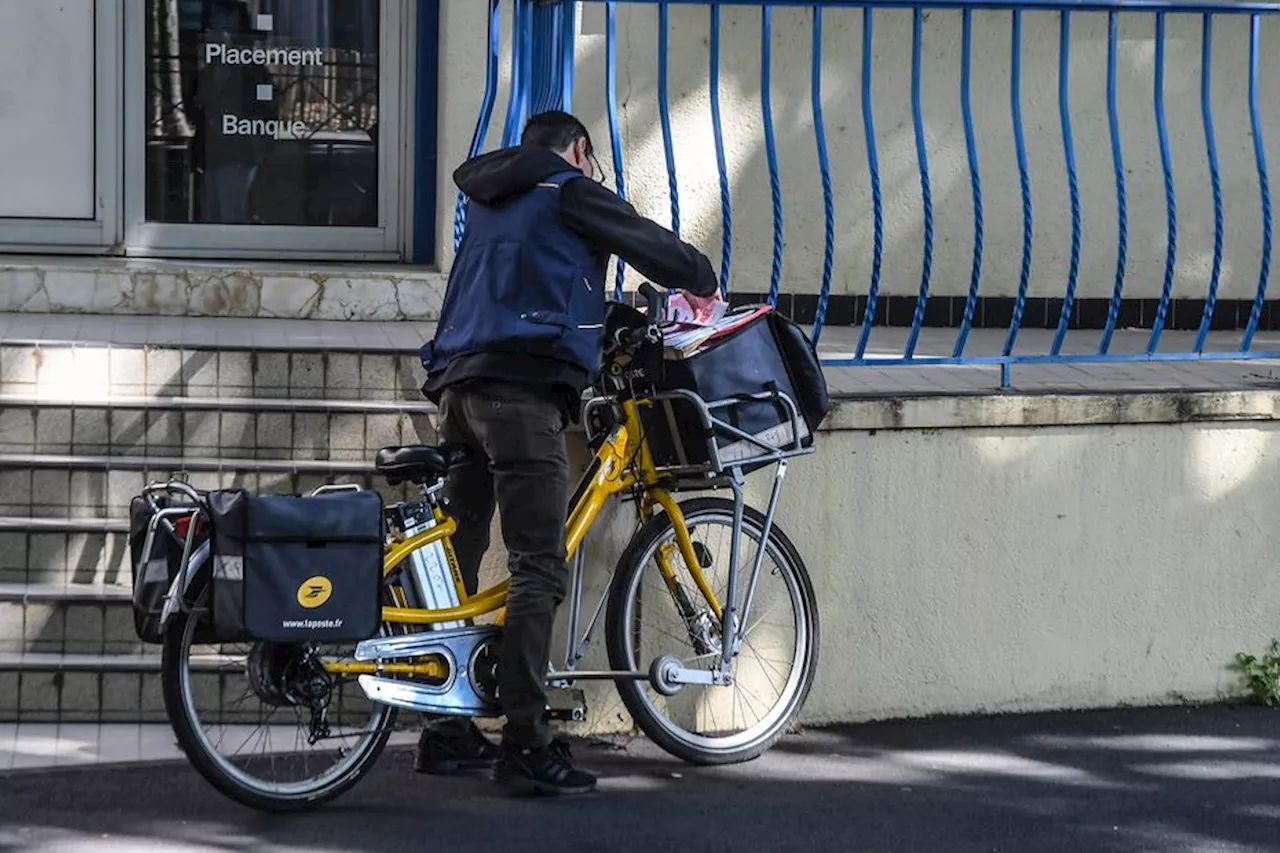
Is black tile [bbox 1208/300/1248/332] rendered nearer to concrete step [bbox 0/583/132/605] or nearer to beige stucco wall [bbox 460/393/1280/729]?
beige stucco wall [bbox 460/393/1280/729]

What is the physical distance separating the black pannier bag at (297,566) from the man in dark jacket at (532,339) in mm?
396

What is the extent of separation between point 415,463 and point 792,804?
4.54ft

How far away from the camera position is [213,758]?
5.07 metres

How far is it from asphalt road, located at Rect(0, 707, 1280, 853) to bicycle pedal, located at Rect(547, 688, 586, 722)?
0.52 feet

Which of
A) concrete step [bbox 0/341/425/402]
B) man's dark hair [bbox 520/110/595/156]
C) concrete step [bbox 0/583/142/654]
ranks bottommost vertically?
concrete step [bbox 0/583/142/654]

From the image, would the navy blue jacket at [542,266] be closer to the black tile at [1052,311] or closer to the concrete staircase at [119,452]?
the concrete staircase at [119,452]

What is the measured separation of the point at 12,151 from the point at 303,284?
1476 millimetres

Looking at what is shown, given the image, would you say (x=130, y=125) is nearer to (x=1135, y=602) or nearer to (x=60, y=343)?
(x=60, y=343)

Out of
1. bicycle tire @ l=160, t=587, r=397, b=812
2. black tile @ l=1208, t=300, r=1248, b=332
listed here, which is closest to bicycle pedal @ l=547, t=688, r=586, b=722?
bicycle tire @ l=160, t=587, r=397, b=812

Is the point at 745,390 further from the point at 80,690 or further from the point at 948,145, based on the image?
the point at 948,145

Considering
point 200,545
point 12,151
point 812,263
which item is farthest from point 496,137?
point 200,545

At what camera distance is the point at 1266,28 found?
8.81 meters

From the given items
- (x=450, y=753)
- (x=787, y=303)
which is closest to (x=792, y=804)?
(x=450, y=753)

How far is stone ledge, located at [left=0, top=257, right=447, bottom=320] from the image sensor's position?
775 cm
